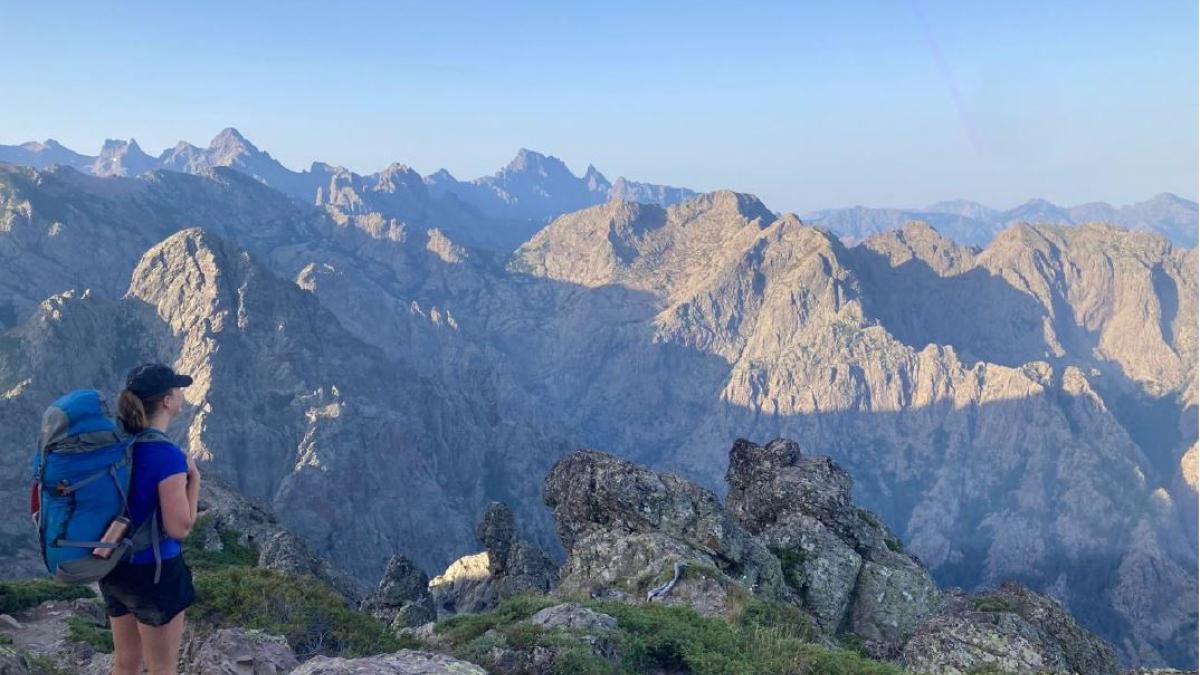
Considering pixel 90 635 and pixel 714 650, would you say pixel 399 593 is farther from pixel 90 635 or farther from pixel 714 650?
pixel 714 650

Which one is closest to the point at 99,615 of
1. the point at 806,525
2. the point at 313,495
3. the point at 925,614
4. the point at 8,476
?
the point at 806,525

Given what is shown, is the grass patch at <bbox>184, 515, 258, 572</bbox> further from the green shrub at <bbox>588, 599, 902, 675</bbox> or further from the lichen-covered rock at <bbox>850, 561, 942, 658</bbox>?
the lichen-covered rock at <bbox>850, 561, 942, 658</bbox>

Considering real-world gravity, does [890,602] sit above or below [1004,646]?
below

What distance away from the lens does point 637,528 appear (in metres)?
30.7

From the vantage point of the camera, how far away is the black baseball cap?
26.1 ft

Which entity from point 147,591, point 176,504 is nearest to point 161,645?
point 147,591

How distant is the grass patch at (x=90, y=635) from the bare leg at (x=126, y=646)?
12741 millimetres

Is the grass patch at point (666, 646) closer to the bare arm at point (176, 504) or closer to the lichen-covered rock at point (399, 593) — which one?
the bare arm at point (176, 504)

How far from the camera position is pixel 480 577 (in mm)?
57375

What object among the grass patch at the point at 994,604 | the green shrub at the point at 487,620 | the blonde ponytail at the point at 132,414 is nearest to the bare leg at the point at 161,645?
the blonde ponytail at the point at 132,414

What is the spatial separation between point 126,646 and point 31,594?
23087 mm

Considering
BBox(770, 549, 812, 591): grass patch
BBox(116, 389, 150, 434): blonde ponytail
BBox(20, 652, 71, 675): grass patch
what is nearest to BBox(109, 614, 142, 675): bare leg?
BBox(116, 389, 150, 434): blonde ponytail

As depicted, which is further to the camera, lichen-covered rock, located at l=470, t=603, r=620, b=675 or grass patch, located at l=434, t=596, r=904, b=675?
grass patch, located at l=434, t=596, r=904, b=675

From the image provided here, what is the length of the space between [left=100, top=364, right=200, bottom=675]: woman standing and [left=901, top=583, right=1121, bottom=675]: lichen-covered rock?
16151mm
